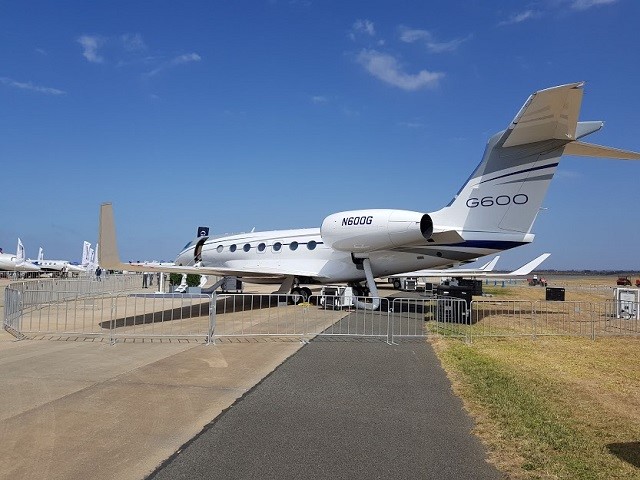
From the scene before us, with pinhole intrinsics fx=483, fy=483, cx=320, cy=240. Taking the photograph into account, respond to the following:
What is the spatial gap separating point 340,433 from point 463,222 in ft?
41.3

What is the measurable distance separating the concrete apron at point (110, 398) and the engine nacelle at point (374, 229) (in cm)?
723

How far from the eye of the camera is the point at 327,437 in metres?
5.09

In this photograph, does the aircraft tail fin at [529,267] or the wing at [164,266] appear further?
the aircraft tail fin at [529,267]

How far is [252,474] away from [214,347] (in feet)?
21.8

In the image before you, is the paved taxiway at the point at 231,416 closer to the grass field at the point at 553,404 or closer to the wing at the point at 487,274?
the grass field at the point at 553,404

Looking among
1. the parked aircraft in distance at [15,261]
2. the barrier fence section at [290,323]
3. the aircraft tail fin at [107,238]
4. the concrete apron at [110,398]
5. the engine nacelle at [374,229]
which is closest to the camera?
the concrete apron at [110,398]

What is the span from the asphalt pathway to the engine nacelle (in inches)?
340

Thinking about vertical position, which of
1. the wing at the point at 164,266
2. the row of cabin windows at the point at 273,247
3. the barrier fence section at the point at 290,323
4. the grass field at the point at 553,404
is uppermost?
the row of cabin windows at the point at 273,247

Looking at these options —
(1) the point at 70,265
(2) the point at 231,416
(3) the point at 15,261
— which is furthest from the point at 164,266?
(1) the point at 70,265

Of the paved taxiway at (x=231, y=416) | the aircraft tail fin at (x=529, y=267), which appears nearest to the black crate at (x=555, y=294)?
the aircraft tail fin at (x=529, y=267)

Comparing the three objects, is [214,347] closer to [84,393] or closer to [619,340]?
[84,393]

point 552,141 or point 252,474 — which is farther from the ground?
point 552,141

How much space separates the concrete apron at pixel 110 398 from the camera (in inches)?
174

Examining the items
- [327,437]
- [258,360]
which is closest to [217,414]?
[327,437]
